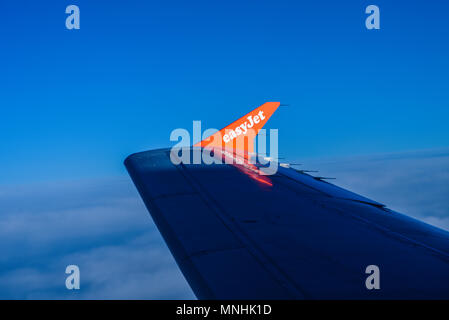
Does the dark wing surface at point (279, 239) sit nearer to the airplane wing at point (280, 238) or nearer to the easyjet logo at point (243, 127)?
the airplane wing at point (280, 238)

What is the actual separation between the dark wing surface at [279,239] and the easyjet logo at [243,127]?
7.37 m

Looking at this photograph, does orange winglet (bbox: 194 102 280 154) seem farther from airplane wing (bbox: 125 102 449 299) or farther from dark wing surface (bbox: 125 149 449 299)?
dark wing surface (bbox: 125 149 449 299)

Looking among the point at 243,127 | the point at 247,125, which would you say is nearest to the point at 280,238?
the point at 243,127

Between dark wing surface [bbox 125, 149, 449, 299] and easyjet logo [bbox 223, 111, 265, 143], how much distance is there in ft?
24.2

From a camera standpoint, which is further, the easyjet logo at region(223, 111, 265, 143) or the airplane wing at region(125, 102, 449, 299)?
the easyjet logo at region(223, 111, 265, 143)

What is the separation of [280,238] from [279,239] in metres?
0.04

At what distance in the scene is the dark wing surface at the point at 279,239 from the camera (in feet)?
9.18

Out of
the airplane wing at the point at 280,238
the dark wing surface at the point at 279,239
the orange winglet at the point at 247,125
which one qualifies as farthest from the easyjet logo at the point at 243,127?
the dark wing surface at the point at 279,239

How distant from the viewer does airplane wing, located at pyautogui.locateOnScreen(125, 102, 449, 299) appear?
9.20ft

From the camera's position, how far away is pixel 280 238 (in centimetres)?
363

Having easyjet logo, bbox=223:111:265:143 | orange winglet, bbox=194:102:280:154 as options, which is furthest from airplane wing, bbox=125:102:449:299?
easyjet logo, bbox=223:111:265:143

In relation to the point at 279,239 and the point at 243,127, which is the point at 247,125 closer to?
the point at 243,127
